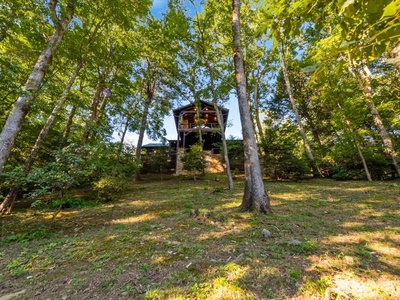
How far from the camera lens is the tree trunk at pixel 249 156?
4371 millimetres

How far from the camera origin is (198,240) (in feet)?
10.4

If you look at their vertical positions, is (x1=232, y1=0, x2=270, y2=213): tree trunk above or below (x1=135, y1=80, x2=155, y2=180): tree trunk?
below

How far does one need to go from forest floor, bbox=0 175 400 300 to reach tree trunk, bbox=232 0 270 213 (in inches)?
13.8

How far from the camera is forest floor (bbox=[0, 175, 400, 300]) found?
1913mm

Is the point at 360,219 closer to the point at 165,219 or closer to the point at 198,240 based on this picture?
the point at 198,240

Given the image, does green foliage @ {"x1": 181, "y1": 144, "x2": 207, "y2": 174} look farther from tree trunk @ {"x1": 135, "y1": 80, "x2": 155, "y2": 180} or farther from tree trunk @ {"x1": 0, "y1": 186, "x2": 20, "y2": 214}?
tree trunk @ {"x1": 0, "y1": 186, "x2": 20, "y2": 214}

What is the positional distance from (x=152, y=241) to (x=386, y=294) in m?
3.03

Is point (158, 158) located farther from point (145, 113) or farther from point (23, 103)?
point (23, 103)

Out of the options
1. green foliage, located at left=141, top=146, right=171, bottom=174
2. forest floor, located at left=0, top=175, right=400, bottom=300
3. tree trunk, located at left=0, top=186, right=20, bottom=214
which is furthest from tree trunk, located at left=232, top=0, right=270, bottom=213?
green foliage, located at left=141, top=146, right=171, bottom=174

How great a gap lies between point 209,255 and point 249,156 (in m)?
2.70

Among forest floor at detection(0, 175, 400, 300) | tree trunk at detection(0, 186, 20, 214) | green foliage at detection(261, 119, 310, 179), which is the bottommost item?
forest floor at detection(0, 175, 400, 300)

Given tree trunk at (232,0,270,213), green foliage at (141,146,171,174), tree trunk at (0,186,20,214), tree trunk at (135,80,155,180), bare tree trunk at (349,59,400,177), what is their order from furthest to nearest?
green foliage at (141,146,171,174) → tree trunk at (135,80,155,180) → bare tree trunk at (349,59,400,177) → tree trunk at (0,186,20,214) → tree trunk at (232,0,270,213)

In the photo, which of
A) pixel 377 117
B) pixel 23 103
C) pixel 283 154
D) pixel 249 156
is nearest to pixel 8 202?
pixel 23 103

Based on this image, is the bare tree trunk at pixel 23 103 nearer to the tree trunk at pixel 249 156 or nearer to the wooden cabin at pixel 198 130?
the tree trunk at pixel 249 156
